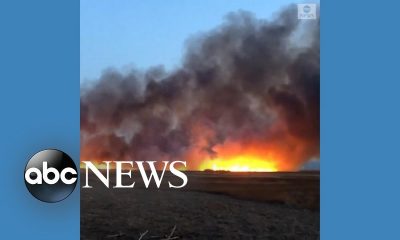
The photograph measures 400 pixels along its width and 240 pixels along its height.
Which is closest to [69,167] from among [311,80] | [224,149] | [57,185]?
[57,185]

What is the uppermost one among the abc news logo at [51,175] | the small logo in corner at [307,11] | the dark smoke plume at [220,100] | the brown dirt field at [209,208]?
the small logo in corner at [307,11]

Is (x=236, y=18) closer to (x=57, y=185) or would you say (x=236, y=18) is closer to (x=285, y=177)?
(x=285, y=177)

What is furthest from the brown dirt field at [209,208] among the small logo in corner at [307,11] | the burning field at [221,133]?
the small logo in corner at [307,11]

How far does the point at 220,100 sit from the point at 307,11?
802mm

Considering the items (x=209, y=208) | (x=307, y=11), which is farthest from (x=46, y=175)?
(x=307, y=11)

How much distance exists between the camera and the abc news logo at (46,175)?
3984mm

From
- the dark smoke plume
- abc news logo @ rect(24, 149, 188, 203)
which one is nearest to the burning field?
the dark smoke plume

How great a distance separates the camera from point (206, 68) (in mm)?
4133

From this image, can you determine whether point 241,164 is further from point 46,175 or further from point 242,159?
point 46,175

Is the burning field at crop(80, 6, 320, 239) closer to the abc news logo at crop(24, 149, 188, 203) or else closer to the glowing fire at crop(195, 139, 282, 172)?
the glowing fire at crop(195, 139, 282, 172)

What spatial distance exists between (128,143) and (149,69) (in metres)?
0.51

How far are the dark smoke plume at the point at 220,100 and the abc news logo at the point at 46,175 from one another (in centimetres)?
23

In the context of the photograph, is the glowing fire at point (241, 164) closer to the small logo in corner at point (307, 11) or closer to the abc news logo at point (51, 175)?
the abc news logo at point (51, 175)

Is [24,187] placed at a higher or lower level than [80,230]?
higher
